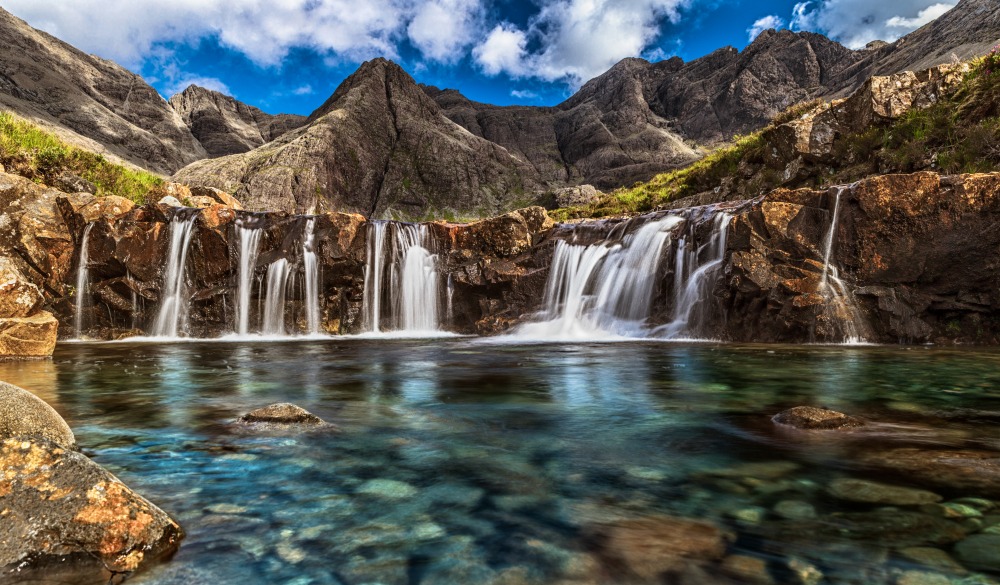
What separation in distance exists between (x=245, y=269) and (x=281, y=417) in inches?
642

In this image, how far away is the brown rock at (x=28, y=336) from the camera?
35.3 feet

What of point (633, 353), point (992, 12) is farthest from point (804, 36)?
point (633, 353)

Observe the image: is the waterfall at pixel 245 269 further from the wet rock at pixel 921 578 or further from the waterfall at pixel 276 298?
the wet rock at pixel 921 578

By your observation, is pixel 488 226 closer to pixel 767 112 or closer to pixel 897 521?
pixel 897 521

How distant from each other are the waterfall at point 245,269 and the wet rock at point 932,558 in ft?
66.5

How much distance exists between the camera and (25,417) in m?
3.89

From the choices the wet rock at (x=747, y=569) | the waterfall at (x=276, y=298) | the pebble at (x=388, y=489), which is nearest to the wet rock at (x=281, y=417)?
the pebble at (x=388, y=489)

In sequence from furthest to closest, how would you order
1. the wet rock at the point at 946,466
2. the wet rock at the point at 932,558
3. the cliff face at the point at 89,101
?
the cliff face at the point at 89,101 → the wet rock at the point at 946,466 → the wet rock at the point at 932,558

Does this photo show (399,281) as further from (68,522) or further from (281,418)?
(68,522)

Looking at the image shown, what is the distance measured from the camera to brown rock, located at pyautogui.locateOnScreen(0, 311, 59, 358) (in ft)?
35.3

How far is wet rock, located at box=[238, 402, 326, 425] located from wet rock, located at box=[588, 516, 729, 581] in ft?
11.5

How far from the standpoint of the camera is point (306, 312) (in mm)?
19797

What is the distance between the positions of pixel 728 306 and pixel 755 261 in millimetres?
1446

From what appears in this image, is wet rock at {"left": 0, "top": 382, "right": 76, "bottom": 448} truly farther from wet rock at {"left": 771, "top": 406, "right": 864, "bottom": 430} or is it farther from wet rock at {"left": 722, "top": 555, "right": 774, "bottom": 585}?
wet rock at {"left": 771, "top": 406, "right": 864, "bottom": 430}
